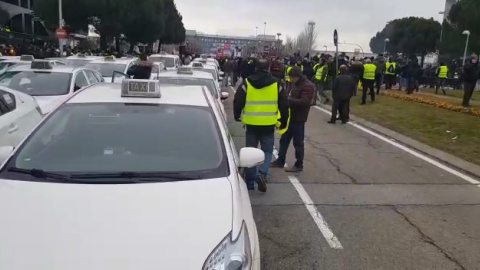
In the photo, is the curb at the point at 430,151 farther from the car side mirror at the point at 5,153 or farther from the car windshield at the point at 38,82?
the car windshield at the point at 38,82

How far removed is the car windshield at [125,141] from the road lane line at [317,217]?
1.88 m

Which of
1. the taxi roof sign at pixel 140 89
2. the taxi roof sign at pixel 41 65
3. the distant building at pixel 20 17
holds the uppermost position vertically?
the distant building at pixel 20 17

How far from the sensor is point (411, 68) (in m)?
23.3

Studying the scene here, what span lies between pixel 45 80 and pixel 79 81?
0.71 meters

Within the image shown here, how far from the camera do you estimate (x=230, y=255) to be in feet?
8.73

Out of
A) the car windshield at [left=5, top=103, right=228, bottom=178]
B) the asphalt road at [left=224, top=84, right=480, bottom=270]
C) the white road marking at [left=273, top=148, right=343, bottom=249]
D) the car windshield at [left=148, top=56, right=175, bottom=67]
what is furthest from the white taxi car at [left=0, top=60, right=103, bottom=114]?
the car windshield at [left=148, top=56, right=175, bottom=67]

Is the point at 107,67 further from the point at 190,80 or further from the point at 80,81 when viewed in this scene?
the point at 190,80

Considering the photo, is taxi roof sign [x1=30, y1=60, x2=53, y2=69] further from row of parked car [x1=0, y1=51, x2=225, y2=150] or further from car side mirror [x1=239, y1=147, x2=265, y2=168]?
car side mirror [x1=239, y1=147, x2=265, y2=168]

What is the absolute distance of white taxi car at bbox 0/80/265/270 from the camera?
2.56m

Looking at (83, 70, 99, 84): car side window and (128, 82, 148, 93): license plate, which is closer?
(128, 82, 148, 93): license plate

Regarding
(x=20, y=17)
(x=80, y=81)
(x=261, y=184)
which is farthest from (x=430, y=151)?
(x=20, y=17)

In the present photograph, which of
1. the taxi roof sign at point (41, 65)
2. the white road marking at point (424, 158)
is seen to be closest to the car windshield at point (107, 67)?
the taxi roof sign at point (41, 65)

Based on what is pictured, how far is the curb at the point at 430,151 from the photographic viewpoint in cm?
826

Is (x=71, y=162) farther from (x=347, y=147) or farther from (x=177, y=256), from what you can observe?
(x=347, y=147)
